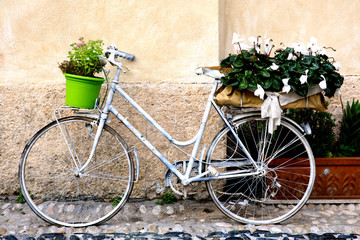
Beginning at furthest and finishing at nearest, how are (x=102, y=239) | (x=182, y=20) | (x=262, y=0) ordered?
(x=262, y=0)
(x=182, y=20)
(x=102, y=239)

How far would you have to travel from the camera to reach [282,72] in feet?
10.0

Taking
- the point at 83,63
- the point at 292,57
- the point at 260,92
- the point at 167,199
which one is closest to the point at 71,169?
the point at 167,199

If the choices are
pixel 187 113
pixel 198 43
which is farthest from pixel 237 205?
pixel 198 43

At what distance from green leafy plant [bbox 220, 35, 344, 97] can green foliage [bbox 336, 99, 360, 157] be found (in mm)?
1052

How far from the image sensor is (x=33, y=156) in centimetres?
387

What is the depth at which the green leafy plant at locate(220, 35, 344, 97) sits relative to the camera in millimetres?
3012

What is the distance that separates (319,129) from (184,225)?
182 cm

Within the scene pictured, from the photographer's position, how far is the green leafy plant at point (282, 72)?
3.01 m

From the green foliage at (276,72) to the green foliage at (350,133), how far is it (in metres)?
1.06

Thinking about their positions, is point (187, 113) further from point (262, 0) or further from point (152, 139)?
point (262, 0)

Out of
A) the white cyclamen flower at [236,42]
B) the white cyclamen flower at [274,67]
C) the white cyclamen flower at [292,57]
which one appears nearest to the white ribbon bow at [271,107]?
the white cyclamen flower at [274,67]

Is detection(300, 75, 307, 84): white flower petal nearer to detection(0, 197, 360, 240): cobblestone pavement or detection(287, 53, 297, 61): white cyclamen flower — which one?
detection(287, 53, 297, 61): white cyclamen flower

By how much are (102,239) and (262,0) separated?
295 cm

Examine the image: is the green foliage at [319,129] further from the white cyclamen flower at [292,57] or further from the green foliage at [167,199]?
the green foliage at [167,199]
